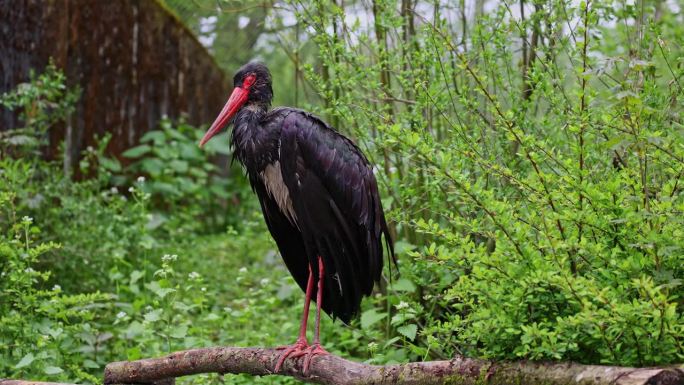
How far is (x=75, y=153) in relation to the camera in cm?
739

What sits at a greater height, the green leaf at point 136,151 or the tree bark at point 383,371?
the green leaf at point 136,151

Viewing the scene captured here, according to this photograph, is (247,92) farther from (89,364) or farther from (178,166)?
(178,166)

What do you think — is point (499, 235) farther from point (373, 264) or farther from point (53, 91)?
point (53, 91)

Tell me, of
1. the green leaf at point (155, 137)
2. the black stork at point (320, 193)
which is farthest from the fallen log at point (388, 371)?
the green leaf at point (155, 137)

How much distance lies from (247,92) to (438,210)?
1.08 meters

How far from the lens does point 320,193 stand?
3922 mm

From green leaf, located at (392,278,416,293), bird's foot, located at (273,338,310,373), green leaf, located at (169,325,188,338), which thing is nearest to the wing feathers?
bird's foot, located at (273,338,310,373)

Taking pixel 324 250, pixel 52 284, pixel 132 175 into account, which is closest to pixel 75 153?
pixel 132 175

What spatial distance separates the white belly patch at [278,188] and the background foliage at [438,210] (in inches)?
19.8

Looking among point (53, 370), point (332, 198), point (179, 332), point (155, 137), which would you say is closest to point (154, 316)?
point (179, 332)

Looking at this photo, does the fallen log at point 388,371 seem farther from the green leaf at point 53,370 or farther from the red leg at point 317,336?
the green leaf at point 53,370

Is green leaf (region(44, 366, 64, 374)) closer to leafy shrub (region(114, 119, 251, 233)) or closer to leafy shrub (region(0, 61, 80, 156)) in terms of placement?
leafy shrub (region(0, 61, 80, 156))

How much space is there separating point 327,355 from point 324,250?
528 mm

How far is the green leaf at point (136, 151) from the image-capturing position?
26.1 ft
